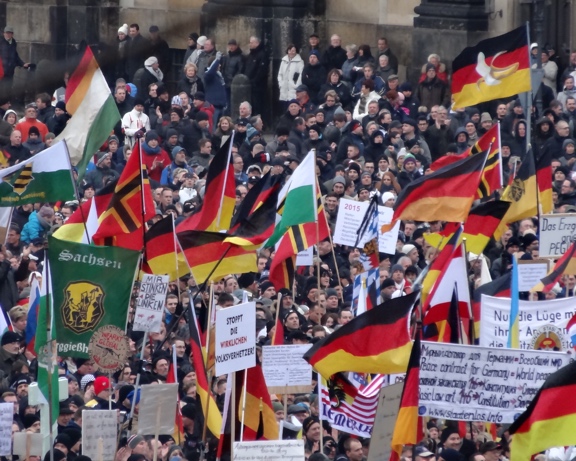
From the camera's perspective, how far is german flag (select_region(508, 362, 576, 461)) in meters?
8.02

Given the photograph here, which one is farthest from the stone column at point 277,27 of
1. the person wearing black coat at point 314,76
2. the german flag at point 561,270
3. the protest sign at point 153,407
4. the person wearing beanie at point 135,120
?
the protest sign at point 153,407

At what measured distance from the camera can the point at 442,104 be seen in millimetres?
22953

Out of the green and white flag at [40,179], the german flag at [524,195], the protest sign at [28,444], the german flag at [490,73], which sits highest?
the german flag at [490,73]

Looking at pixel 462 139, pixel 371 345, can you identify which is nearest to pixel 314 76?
pixel 462 139

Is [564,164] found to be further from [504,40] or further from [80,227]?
[80,227]

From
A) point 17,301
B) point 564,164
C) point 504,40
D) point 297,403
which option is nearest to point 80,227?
point 17,301

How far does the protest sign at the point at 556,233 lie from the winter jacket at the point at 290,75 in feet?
34.6

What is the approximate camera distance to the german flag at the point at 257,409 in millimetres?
10164

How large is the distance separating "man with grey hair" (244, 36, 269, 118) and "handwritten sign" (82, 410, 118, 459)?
1576 centimetres

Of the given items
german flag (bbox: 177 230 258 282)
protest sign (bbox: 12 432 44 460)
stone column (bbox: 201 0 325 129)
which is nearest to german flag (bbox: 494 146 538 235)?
german flag (bbox: 177 230 258 282)

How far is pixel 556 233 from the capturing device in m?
14.2

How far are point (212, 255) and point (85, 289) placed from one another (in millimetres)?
1518

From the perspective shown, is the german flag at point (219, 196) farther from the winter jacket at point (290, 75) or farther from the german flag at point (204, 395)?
the winter jacket at point (290, 75)

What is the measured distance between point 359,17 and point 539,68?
874 centimetres
